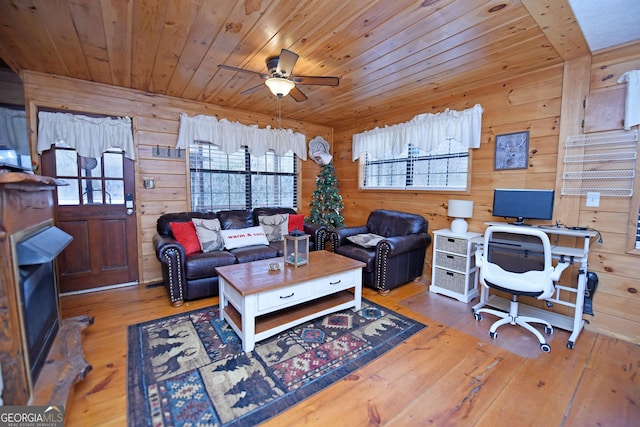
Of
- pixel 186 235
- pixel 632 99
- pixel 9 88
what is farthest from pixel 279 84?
pixel 632 99

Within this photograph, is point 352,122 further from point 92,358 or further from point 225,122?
point 92,358

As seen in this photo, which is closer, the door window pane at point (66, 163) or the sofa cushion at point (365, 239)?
the door window pane at point (66, 163)

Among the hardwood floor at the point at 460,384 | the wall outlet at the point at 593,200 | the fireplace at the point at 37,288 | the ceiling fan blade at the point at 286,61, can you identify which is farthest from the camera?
the wall outlet at the point at 593,200

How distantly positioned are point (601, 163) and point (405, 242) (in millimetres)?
1858

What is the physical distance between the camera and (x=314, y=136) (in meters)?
4.93

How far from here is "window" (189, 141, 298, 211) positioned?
12.8ft

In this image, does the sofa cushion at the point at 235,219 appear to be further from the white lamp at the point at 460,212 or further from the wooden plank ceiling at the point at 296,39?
the white lamp at the point at 460,212

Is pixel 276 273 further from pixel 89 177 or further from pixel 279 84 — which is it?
pixel 89 177

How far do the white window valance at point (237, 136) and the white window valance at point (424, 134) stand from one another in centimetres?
109

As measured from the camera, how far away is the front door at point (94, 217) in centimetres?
307

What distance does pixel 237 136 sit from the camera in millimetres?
4055

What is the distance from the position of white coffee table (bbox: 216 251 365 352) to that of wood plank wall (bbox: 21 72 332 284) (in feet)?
5.60

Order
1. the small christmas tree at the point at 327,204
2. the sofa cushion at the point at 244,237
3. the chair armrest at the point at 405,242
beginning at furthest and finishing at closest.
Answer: the small christmas tree at the point at 327,204 < the sofa cushion at the point at 244,237 < the chair armrest at the point at 405,242

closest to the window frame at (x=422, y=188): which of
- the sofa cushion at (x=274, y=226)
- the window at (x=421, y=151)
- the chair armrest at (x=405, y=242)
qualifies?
the window at (x=421, y=151)
